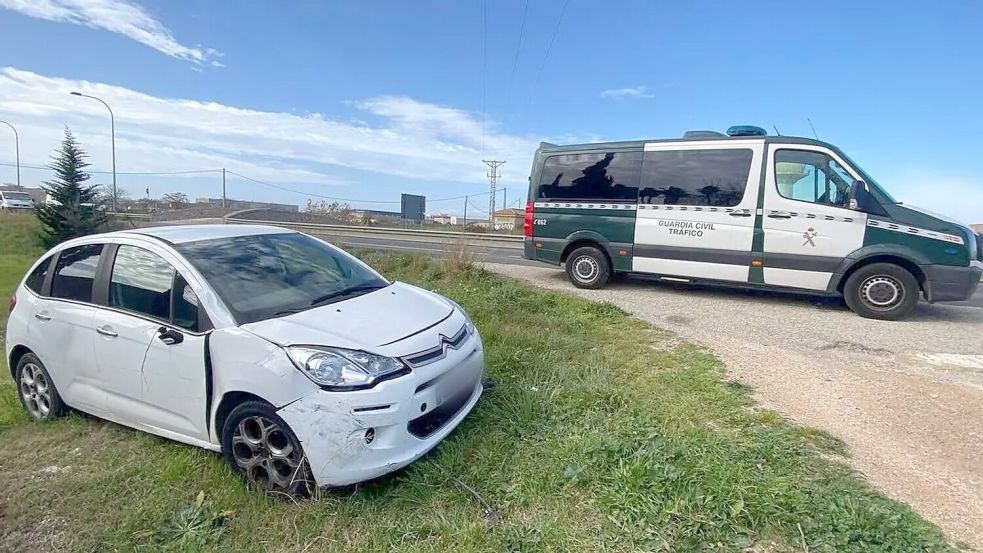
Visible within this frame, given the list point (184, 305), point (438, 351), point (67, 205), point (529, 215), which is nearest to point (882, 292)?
point (529, 215)

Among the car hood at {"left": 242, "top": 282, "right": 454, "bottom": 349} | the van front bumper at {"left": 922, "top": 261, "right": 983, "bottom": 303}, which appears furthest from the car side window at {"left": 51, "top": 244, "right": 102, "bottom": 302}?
Answer: the van front bumper at {"left": 922, "top": 261, "right": 983, "bottom": 303}

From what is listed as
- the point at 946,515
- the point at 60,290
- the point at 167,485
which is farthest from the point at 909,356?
the point at 60,290

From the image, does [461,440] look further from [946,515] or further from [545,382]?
[946,515]

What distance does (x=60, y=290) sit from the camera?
145 inches

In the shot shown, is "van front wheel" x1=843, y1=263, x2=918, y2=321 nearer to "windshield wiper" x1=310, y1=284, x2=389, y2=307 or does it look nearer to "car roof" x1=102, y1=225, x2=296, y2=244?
"windshield wiper" x1=310, y1=284, x2=389, y2=307

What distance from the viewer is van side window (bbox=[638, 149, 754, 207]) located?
7.16 metres

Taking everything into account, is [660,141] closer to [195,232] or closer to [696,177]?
[696,177]

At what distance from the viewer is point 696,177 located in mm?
7496

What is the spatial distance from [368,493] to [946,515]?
2979 millimetres

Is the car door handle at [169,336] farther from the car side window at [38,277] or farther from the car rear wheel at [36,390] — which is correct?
the car side window at [38,277]

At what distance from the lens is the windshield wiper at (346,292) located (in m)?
3.27

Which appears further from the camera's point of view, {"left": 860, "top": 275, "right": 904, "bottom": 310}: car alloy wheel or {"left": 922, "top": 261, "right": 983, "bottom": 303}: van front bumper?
{"left": 860, "top": 275, "right": 904, "bottom": 310}: car alloy wheel

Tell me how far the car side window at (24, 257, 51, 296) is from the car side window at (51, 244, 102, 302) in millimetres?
162

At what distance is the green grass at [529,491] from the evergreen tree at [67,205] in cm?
1692
